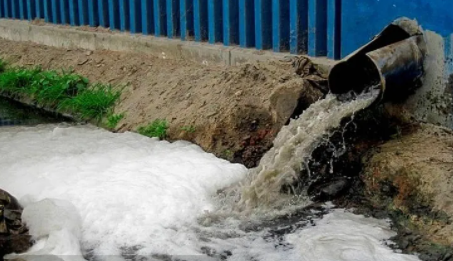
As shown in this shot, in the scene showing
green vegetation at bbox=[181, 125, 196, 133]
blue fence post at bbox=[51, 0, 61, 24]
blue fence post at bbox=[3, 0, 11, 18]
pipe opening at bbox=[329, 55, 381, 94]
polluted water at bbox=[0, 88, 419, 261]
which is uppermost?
pipe opening at bbox=[329, 55, 381, 94]

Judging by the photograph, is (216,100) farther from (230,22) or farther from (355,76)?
(355,76)

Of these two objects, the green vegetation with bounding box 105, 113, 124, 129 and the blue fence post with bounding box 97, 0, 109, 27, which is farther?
the blue fence post with bounding box 97, 0, 109, 27

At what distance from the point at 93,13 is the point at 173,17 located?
6.45ft

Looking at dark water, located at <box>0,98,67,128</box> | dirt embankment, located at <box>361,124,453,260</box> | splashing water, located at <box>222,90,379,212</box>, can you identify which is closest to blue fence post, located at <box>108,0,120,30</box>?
dark water, located at <box>0,98,67,128</box>

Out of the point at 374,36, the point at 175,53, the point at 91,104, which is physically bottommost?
the point at 91,104

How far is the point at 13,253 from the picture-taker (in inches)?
178

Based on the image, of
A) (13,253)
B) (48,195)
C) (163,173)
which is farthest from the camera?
(163,173)

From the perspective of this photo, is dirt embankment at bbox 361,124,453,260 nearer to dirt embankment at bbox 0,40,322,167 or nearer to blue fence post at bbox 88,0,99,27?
dirt embankment at bbox 0,40,322,167

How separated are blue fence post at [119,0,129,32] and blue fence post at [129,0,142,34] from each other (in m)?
0.16

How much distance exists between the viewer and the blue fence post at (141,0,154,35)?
28.3 feet

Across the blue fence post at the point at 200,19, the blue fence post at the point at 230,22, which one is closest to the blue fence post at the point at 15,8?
the blue fence post at the point at 200,19

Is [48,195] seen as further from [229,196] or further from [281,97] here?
[281,97]

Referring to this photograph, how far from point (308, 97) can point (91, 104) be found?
9.75ft

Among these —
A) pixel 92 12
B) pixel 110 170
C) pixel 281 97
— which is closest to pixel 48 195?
pixel 110 170
